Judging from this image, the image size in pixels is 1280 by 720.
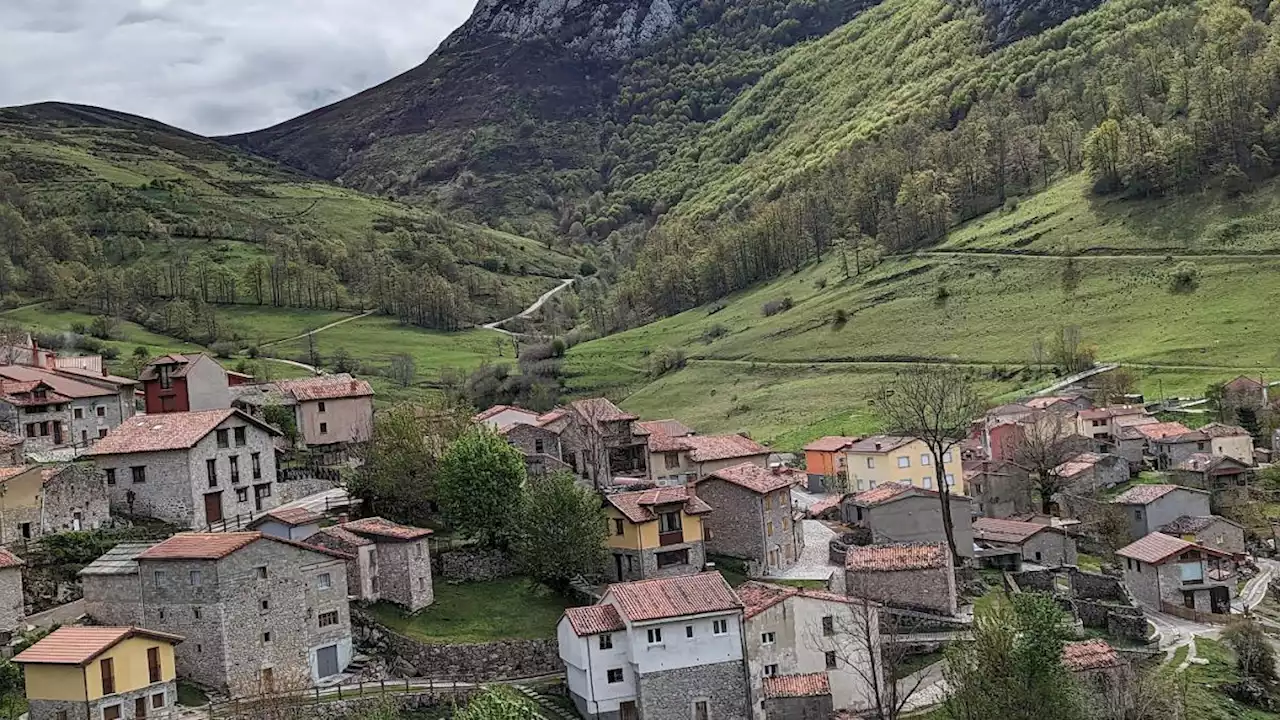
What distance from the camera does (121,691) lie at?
42.4m

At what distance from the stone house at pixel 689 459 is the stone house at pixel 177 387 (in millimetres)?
28510

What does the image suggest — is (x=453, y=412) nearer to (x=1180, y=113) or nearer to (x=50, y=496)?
(x=50, y=496)

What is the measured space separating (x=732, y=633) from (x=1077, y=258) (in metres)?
111

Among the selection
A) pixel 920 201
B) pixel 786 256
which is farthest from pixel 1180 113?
pixel 786 256

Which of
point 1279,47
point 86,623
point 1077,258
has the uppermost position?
point 1279,47

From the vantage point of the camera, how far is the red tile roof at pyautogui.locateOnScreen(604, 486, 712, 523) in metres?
60.6

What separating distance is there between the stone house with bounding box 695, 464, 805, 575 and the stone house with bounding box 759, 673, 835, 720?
41.4ft

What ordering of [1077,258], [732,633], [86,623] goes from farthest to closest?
[1077,258], [732,633], [86,623]

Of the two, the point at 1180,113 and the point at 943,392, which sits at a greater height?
→ the point at 1180,113

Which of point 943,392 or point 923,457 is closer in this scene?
point 943,392

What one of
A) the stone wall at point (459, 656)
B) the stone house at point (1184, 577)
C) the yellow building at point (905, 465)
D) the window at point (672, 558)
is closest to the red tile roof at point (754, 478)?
the window at point (672, 558)

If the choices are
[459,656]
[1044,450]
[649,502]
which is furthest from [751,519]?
[1044,450]

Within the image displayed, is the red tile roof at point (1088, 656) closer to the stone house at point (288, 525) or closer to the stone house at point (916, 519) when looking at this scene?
the stone house at point (916, 519)

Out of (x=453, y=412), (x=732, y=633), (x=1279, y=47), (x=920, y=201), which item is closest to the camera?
(x=732, y=633)
